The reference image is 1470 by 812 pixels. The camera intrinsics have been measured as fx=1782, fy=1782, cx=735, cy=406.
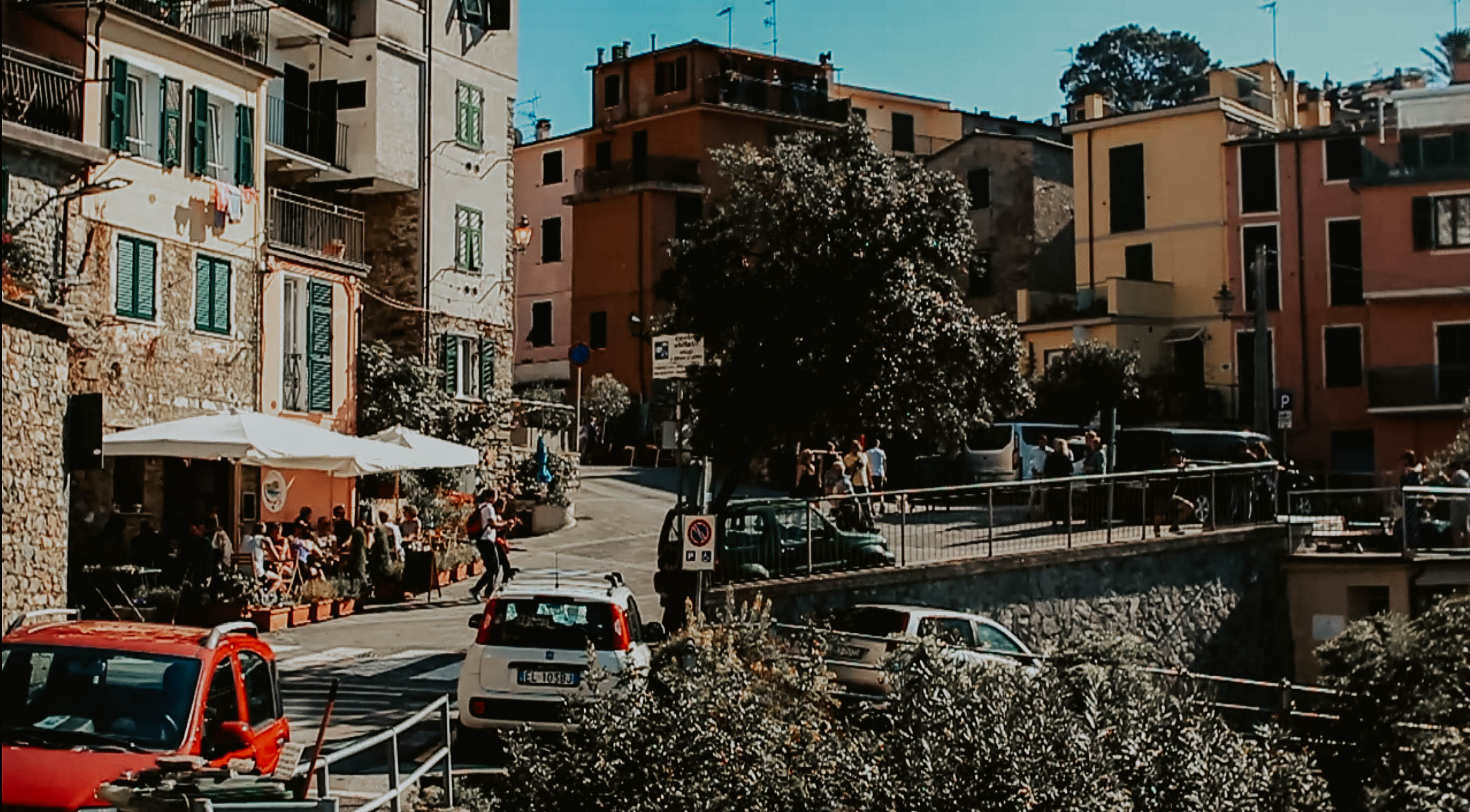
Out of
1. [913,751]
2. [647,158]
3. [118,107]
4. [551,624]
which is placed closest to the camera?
[913,751]

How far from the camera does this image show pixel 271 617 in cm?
2366

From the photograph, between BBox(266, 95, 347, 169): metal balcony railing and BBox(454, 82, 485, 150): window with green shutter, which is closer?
BBox(266, 95, 347, 169): metal balcony railing

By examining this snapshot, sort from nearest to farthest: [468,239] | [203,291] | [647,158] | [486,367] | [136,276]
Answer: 1. [136,276]
2. [203,291]
3. [468,239]
4. [486,367]
5. [647,158]

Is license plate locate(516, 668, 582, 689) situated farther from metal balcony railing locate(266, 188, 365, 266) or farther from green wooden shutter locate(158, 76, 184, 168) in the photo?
metal balcony railing locate(266, 188, 365, 266)

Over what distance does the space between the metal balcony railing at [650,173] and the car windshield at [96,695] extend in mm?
51222

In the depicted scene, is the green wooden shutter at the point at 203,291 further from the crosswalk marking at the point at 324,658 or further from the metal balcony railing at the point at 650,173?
the metal balcony railing at the point at 650,173

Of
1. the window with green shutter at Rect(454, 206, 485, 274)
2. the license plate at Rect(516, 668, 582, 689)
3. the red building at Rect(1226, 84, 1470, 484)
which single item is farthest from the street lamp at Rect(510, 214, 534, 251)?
the license plate at Rect(516, 668, 582, 689)

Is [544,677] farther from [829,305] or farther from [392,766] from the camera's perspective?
[829,305]

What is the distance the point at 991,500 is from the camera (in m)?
25.8

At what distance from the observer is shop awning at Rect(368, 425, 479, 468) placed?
27281 millimetres

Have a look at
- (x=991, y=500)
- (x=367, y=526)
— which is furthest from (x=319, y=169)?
(x=991, y=500)

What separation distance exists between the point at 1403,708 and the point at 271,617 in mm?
14487

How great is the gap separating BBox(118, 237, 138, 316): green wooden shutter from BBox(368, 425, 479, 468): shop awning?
4.28m

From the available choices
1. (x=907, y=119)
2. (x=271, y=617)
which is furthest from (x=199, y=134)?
(x=907, y=119)
